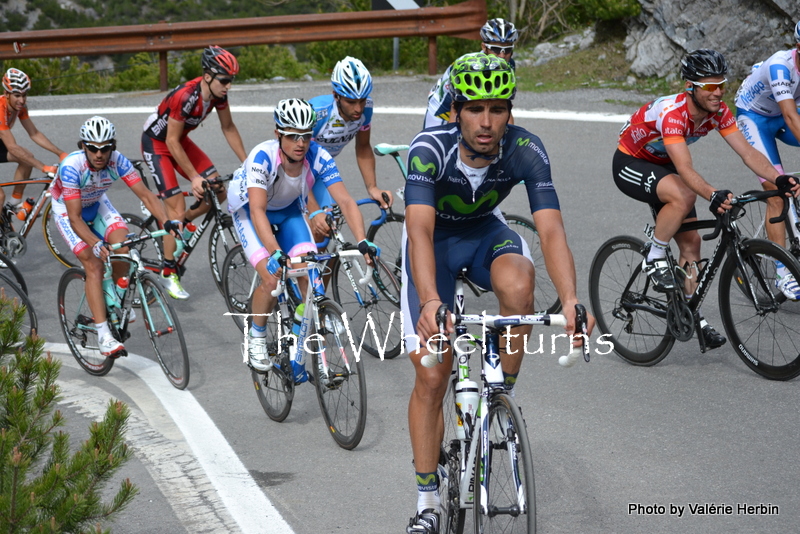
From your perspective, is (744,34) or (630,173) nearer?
(630,173)

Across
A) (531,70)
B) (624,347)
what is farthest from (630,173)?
(531,70)

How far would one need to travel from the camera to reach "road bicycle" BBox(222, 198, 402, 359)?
7.52 meters

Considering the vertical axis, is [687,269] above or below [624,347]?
above

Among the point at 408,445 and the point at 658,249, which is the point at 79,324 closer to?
the point at 408,445

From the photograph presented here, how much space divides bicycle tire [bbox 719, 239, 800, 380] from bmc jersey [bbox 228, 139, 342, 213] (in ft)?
9.60

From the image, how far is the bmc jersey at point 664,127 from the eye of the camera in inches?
256

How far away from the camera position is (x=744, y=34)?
14.1m

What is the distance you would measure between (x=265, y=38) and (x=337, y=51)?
4.76 meters

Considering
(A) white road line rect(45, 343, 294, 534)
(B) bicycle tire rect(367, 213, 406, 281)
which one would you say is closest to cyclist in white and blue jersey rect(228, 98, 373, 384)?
(A) white road line rect(45, 343, 294, 534)

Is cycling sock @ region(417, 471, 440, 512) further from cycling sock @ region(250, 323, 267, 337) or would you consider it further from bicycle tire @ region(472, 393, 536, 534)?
cycling sock @ region(250, 323, 267, 337)

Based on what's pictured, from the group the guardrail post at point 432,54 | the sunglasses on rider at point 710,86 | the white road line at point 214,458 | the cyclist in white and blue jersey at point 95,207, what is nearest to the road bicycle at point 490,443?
the white road line at point 214,458

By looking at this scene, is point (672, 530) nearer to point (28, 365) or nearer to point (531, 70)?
point (28, 365)

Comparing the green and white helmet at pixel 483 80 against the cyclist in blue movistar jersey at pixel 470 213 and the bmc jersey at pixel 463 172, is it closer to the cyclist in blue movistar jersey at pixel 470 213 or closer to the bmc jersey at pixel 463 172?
the cyclist in blue movistar jersey at pixel 470 213

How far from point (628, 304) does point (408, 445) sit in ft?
7.03
